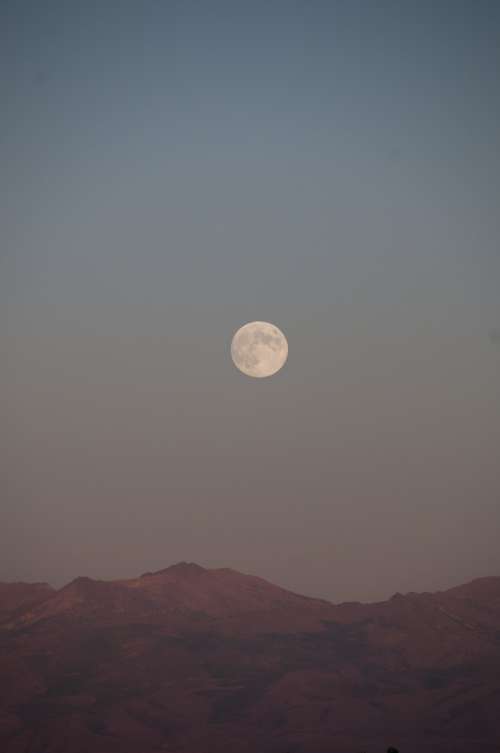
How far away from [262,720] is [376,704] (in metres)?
17.7

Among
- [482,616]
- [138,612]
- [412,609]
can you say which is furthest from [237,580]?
[482,616]

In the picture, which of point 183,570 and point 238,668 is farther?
point 183,570

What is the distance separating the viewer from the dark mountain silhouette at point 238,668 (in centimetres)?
10144

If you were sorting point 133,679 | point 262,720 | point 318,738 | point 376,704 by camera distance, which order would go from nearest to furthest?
point 318,738 < point 262,720 < point 376,704 < point 133,679

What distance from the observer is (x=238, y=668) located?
132 m

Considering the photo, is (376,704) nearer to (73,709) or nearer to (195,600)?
(73,709)

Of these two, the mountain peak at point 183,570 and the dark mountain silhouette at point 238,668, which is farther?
the mountain peak at point 183,570

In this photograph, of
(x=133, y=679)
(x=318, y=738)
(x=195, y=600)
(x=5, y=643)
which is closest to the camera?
(x=318, y=738)

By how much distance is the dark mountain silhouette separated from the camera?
101438 millimetres

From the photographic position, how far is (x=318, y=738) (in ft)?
326

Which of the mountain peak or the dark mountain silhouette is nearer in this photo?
the dark mountain silhouette

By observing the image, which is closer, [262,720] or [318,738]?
[318,738]

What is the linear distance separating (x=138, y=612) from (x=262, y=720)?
5368 centimetres

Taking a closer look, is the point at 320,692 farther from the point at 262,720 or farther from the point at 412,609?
the point at 412,609
